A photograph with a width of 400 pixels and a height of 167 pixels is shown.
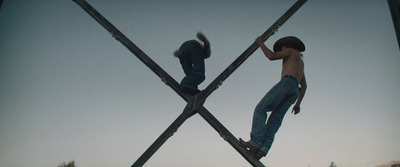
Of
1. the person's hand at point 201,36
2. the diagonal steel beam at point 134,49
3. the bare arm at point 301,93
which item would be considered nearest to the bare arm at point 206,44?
the person's hand at point 201,36

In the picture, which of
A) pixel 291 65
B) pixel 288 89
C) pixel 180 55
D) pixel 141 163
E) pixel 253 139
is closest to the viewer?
pixel 141 163

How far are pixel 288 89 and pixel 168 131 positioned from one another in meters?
1.70

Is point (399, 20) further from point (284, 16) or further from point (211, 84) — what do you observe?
point (211, 84)

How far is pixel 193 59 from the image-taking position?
11.3 ft

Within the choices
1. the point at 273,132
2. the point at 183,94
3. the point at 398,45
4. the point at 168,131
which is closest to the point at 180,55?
the point at 183,94

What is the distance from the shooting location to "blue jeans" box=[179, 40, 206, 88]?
3332 millimetres

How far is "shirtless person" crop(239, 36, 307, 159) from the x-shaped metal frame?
13cm

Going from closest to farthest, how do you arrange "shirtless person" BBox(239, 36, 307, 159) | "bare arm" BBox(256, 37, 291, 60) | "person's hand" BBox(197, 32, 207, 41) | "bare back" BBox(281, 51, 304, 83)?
"shirtless person" BBox(239, 36, 307, 159), "bare arm" BBox(256, 37, 291, 60), "bare back" BBox(281, 51, 304, 83), "person's hand" BBox(197, 32, 207, 41)

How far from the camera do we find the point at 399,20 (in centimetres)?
261

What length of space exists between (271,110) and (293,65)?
774 mm

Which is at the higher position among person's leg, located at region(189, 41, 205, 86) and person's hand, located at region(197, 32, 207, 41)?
person's hand, located at region(197, 32, 207, 41)

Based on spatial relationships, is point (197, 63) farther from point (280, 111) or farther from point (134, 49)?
point (280, 111)

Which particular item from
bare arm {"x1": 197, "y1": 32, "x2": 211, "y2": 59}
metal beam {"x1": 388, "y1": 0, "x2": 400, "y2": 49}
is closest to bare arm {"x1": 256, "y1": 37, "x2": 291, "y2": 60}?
bare arm {"x1": 197, "y1": 32, "x2": 211, "y2": 59}

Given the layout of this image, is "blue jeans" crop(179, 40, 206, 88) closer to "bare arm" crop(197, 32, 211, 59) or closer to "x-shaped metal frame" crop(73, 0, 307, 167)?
"bare arm" crop(197, 32, 211, 59)
